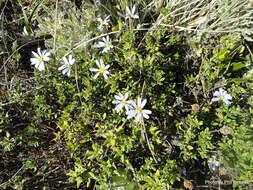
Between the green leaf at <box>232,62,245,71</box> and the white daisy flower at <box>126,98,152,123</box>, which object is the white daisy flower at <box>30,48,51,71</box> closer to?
the white daisy flower at <box>126,98,152,123</box>

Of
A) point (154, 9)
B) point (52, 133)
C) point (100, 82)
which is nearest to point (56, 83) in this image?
point (100, 82)

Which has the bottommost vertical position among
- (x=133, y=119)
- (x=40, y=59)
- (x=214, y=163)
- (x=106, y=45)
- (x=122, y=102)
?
(x=214, y=163)

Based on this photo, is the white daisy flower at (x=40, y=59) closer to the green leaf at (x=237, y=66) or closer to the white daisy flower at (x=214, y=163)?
the white daisy flower at (x=214, y=163)

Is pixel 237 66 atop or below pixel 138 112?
atop

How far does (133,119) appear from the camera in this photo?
1981 millimetres

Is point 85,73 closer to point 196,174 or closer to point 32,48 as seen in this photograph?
point 32,48

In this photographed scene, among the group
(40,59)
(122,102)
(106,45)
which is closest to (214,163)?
(122,102)

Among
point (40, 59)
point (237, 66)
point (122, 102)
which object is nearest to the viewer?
point (122, 102)

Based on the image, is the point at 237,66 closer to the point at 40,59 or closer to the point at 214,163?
the point at 214,163

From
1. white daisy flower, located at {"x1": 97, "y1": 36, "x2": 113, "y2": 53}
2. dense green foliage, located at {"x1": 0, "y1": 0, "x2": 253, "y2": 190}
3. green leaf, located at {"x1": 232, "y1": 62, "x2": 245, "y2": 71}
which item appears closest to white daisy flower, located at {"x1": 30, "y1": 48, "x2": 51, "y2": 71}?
dense green foliage, located at {"x1": 0, "y1": 0, "x2": 253, "y2": 190}

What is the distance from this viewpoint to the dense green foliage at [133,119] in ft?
5.82

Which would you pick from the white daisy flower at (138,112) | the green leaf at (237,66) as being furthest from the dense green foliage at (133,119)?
the white daisy flower at (138,112)

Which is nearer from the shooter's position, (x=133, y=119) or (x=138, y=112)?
(x=138, y=112)

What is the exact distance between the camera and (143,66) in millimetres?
2023
